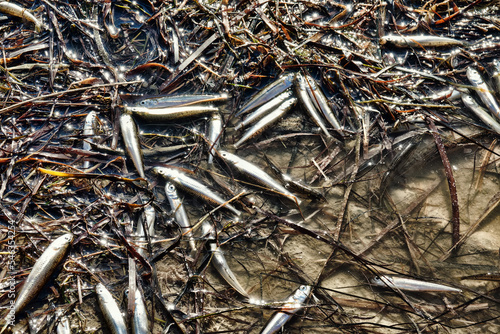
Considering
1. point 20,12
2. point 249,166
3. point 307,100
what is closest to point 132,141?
point 249,166

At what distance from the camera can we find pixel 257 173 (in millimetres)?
3693

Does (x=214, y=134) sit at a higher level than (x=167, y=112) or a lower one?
lower

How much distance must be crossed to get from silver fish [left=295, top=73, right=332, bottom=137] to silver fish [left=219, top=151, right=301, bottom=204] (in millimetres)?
927

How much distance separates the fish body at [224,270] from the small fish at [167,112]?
164 cm

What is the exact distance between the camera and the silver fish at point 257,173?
12.0 feet

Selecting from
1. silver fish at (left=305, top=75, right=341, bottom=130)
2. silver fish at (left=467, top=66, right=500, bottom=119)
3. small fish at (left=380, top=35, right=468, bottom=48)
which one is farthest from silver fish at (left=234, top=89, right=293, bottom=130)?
silver fish at (left=467, top=66, right=500, bottom=119)

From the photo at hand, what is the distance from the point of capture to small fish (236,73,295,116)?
4.08 m

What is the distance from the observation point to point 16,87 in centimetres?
423

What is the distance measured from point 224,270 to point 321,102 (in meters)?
2.32

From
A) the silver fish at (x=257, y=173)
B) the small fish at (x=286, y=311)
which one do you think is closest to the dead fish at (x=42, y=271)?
the silver fish at (x=257, y=173)

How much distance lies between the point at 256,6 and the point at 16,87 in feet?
11.1

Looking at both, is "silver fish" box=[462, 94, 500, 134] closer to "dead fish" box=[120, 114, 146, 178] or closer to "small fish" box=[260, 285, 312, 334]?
"small fish" box=[260, 285, 312, 334]

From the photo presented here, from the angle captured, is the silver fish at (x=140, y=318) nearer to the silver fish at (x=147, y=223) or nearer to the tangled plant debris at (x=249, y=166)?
the tangled plant debris at (x=249, y=166)

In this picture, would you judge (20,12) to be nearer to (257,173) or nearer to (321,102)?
(257,173)
